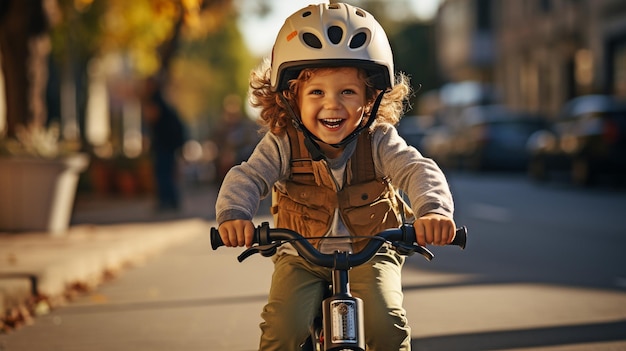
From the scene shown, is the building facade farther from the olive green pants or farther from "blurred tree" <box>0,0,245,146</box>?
the olive green pants

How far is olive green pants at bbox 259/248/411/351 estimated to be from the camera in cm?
392

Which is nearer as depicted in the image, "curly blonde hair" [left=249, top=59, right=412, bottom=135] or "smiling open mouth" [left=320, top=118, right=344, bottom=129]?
"smiling open mouth" [left=320, top=118, right=344, bottom=129]

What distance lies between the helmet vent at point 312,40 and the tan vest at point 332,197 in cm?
38

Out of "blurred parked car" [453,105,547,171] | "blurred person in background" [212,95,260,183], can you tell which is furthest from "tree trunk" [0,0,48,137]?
"blurred parked car" [453,105,547,171]

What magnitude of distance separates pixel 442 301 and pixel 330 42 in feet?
15.1

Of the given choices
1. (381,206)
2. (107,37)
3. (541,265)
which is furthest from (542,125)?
(381,206)

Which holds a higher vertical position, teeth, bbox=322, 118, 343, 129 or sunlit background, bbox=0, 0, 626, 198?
sunlit background, bbox=0, 0, 626, 198

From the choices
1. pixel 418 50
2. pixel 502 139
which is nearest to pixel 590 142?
pixel 502 139

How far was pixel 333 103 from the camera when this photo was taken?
4.16 m

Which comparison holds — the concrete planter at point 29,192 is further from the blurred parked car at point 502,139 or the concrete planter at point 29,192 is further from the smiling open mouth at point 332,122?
the blurred parked car at point 502,139

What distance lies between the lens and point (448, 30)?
76750mm

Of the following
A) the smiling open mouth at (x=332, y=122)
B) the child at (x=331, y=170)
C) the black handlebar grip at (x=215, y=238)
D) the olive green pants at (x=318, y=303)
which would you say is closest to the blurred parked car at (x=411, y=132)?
the child at (x=331, y=170)

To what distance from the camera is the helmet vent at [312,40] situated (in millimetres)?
4077

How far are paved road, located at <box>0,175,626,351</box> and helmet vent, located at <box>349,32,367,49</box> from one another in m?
2.76
